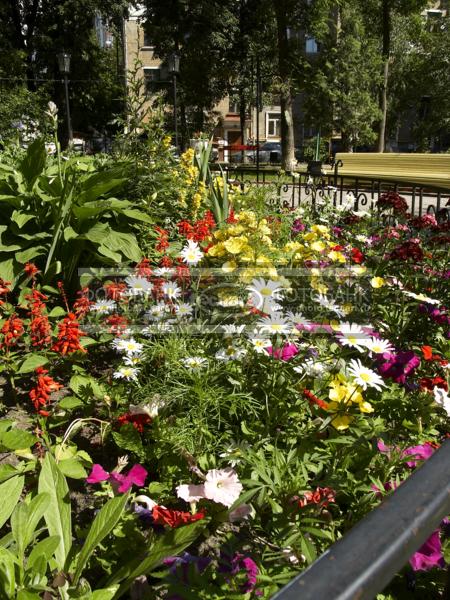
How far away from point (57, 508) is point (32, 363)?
0.97 m

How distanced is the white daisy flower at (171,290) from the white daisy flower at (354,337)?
2.87 feet

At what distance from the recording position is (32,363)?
95.0 inches

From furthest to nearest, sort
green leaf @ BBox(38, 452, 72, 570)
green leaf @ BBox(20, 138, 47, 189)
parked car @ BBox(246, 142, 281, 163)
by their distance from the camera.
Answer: parked car @ BBox(246, 142, 281, 163)
green leaf @ BBox(20, 138, 47, 189)
green leaf @ BBox(38, 452, 72, 570)

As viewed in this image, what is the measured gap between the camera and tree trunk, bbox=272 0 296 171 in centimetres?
1969

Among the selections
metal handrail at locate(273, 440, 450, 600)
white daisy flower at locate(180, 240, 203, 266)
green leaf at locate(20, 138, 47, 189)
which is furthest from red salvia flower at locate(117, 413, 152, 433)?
green leaf at locate(20, 138, 47, 189)

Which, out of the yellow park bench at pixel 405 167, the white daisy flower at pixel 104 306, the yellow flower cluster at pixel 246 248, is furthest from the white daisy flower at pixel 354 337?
the yellow park bench at pixel 405 167

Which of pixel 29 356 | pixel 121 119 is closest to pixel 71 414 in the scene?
pixel 29 356

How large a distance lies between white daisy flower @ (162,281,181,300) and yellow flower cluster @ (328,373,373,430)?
109 cm

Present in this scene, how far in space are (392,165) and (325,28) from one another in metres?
14.0

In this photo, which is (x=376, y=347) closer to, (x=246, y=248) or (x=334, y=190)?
(x=246, y=248)

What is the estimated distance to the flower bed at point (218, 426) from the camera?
145 centimetres

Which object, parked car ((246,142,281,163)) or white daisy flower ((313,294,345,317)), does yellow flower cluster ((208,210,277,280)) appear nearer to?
white daisy flower ((313,294,345,317))

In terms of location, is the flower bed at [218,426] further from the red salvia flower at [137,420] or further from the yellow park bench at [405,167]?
the yellow park bench at [405,167]

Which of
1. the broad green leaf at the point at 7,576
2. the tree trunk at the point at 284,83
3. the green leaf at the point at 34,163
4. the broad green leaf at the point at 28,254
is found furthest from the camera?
the tree trunk at the point at 284,83
